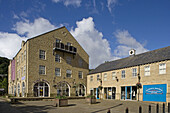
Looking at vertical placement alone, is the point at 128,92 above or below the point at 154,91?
below

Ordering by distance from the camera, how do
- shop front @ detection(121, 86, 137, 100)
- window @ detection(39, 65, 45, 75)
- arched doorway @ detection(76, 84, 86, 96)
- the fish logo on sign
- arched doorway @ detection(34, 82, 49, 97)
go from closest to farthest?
the fish logo on sign < shop front @ detection(121, 86, 137, 100) < arched doorway @ detection(34, 82, 49, 97) < window @ detection(39, 65, 45, 75) < arched doorway @ detection(76, 84, 86, 96)

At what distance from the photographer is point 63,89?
3058cm

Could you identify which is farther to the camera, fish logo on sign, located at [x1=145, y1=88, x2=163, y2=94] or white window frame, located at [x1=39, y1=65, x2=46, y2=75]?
white window frame, located at [x1=39, y1=65, x2=46, y2=75]

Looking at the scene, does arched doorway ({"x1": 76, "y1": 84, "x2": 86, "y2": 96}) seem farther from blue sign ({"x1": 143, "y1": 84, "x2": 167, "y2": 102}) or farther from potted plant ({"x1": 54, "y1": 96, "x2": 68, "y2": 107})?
potted plant ({"x1": 54, "y1": 96, "x2": 68, "y2": 107})

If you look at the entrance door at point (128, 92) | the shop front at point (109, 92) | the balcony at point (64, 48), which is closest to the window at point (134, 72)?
the entrance door at point (128, 92)

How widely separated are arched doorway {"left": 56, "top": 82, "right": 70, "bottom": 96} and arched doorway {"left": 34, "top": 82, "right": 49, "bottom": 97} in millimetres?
2207

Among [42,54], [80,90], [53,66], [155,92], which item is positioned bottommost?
[80,90]

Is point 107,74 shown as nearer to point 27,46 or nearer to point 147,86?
point 147,86

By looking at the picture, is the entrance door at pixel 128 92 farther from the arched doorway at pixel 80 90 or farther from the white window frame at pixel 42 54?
the white window frame at pixel 42 54

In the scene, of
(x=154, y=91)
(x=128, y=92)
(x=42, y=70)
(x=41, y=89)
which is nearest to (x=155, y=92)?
(x=154, y=91)

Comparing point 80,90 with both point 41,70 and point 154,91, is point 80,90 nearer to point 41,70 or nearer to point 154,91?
point 41,70

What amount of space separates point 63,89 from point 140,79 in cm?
1445

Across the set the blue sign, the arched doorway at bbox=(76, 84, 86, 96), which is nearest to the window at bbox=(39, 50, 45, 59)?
the arched doorway at bbox=(76, 84, 86, 96)

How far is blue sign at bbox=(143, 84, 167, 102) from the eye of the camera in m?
19.4
